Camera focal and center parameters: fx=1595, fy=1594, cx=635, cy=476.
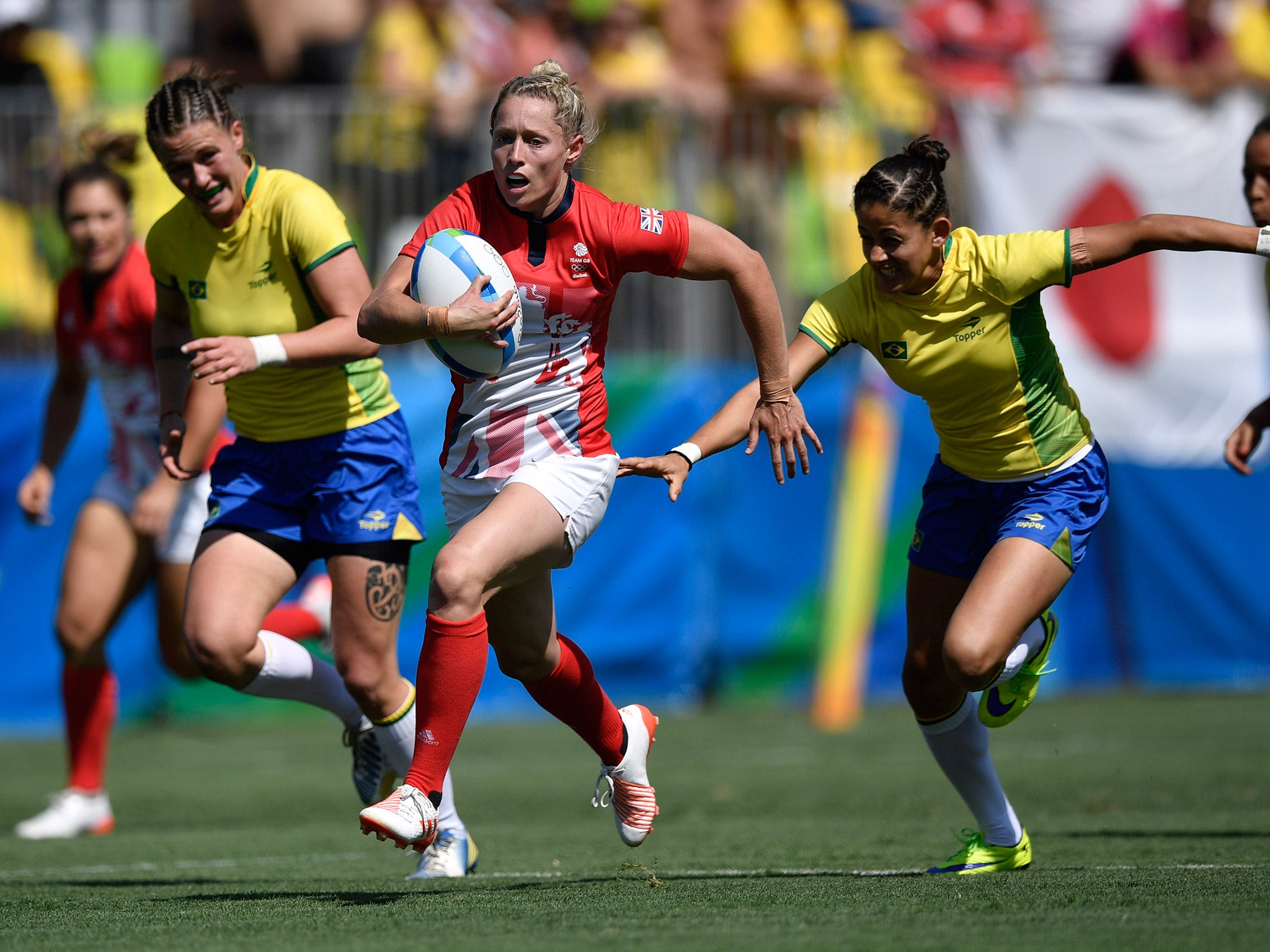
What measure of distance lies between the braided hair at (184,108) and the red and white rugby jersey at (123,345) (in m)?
1.72

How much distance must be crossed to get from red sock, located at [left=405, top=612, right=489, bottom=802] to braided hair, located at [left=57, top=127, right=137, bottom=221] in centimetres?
336

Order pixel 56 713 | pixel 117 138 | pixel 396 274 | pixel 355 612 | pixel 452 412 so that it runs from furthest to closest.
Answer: pixel 56 713 < pixel 117 138 < pixel 355 612 < pixel 452 412 < pixel 396 274

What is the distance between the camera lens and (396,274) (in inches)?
191

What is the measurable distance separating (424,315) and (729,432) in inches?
43.8

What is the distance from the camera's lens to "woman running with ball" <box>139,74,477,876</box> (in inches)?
213

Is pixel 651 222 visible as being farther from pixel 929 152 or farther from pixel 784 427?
pixel 929 152

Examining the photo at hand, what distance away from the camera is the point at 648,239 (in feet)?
16.4

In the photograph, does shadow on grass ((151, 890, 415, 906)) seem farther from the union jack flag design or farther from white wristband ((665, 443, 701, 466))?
the union jack flag design

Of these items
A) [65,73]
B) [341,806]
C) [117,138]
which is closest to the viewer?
[117,138]

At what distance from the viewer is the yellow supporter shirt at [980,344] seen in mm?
5266

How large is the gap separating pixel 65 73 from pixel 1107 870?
10.4 meters

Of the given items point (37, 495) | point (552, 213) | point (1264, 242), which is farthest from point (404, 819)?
point (37, 495)

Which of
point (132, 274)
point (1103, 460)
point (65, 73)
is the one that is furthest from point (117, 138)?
point (65, 73)

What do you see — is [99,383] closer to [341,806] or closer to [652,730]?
[341,806]
